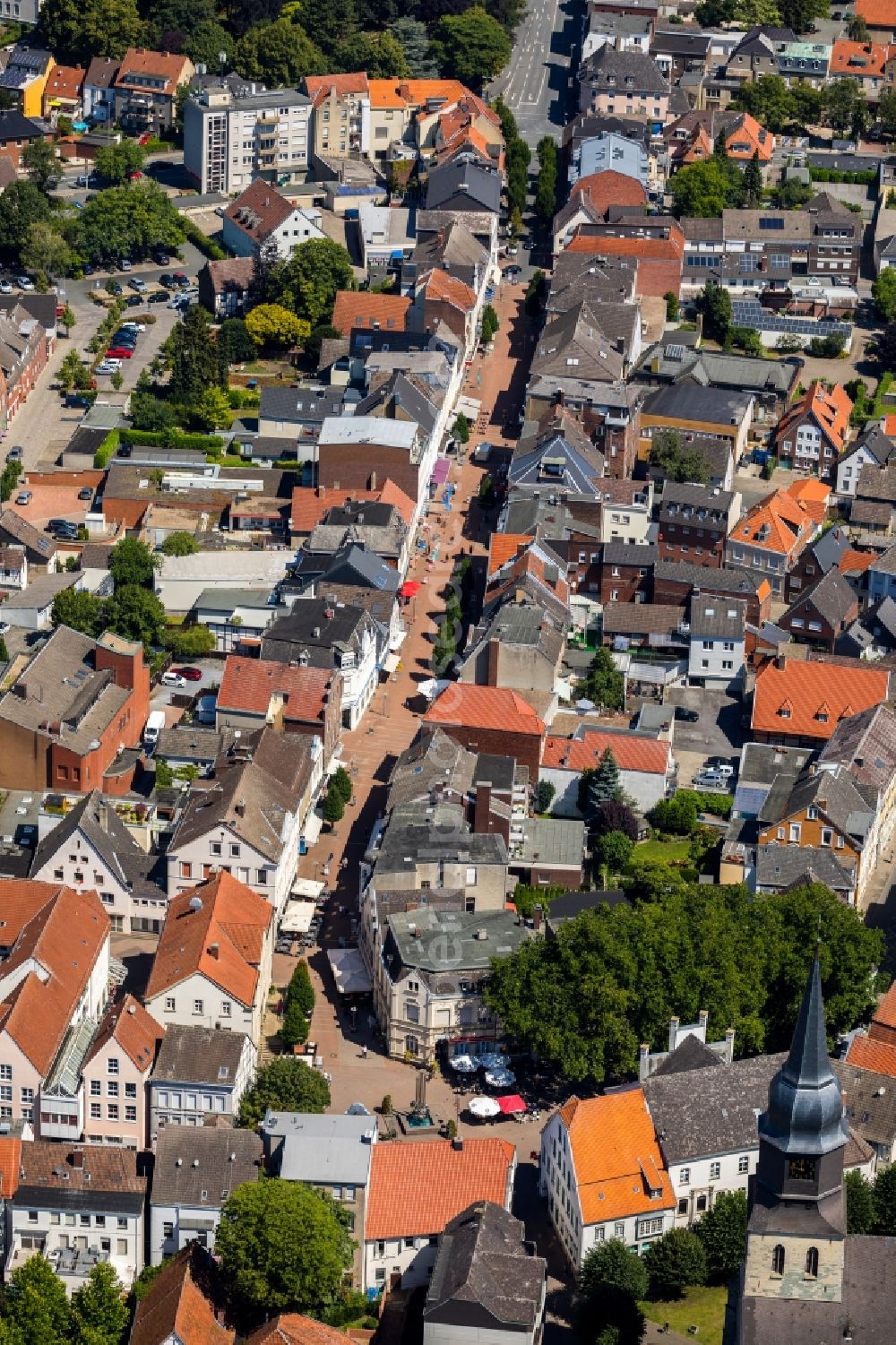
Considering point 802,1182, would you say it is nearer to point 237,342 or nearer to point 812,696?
point 812,696

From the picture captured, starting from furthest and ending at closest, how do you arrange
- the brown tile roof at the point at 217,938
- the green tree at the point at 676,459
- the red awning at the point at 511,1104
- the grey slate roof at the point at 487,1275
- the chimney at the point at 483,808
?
1. the green tree at the point at 676,459
2. the chimney at the point at 483,808
3. the brown tile roof at the point at 217,938
4. the red awning at the point at 511,1104
5. the grey slate roof at the point at 487,1275

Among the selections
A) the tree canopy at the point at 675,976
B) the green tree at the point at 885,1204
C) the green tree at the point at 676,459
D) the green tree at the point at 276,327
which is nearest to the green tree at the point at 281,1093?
the tree canopy at the point at 675,976

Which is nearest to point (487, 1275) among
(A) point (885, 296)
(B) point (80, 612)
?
(B) point (80, 612)

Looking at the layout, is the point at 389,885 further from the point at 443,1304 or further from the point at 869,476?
the point at 869,476

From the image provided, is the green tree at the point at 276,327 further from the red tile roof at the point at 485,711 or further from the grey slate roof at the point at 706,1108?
the grey slate roof at the point at 706,1108

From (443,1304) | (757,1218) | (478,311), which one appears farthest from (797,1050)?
(478,311)

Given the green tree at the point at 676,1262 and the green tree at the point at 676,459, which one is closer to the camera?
the green tree at the point at 676,1262

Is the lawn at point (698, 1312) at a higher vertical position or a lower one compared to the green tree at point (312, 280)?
lower
